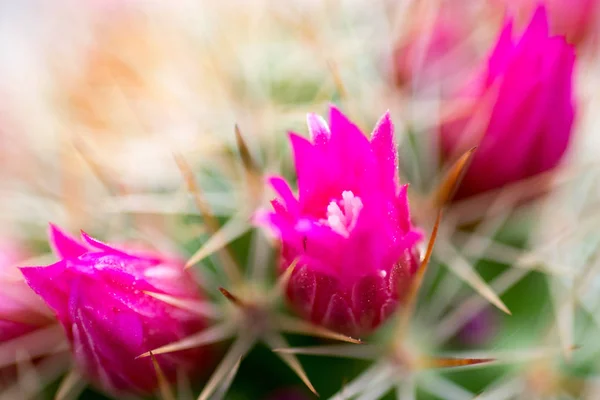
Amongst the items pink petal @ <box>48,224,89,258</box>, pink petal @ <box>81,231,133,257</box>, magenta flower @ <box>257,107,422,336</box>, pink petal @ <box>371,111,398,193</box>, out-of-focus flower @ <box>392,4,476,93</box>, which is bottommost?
pink petal @ <box>48,224,89,258</box>

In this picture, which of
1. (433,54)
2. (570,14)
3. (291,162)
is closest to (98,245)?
(291,162)

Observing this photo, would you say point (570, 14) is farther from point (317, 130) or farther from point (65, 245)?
point (65, 245)

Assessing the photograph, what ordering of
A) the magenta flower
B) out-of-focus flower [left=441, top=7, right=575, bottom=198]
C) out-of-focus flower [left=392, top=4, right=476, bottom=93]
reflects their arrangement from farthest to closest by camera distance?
out-of-focus flower [left=392, top=4, right=476, bottom=93], out-of-focus flower [left=441, top=7, right=575, bottom=198], the magenta flower

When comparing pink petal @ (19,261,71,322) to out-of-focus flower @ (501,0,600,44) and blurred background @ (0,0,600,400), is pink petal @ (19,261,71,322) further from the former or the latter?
out-of-focus flower @ (501,0,600,44)

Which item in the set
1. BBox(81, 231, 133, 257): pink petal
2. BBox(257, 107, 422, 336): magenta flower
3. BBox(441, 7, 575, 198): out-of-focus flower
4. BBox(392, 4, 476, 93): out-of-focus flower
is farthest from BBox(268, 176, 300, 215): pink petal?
BBox(392, 4, 476, 93): out-of-focus flower

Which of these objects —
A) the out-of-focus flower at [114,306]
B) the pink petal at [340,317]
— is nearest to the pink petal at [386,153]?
the pink petal at [340,317]
